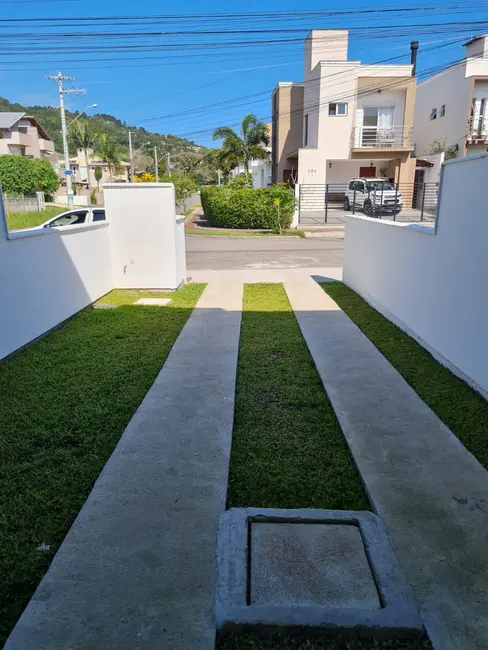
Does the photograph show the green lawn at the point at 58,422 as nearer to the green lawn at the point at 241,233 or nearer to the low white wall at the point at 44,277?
the low white wall at the point at 44,277

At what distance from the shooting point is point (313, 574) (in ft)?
7.25

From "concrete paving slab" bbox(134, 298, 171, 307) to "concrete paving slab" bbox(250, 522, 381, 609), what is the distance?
6.21 metres

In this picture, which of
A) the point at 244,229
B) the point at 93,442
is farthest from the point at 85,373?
the point at 244,229

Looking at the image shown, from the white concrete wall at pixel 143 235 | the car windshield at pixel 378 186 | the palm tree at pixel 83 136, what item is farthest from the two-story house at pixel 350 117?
the palm tree at pixel 83 136

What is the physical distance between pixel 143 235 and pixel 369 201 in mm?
19395

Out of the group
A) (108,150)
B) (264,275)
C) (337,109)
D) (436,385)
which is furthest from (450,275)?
(108,150)

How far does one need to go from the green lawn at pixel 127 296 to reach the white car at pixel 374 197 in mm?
16996

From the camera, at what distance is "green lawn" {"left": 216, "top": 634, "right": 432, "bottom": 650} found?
1915 millimetres

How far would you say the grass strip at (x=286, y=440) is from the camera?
116 inches

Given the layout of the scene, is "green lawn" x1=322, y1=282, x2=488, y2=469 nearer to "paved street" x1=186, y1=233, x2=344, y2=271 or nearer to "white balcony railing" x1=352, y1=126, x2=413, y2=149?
"paved street" x1=186, y1=233, x2=344, y2=271

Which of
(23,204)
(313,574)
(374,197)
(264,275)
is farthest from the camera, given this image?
(23,204)

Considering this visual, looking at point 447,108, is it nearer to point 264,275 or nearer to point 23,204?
A: point 264,275

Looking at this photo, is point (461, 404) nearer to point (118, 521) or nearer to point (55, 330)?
point (118, 521)

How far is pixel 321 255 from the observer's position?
52.8 ft
